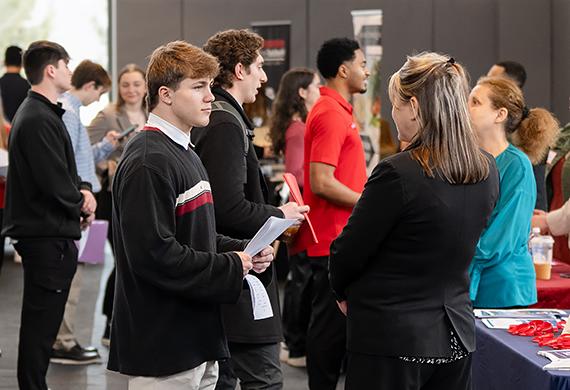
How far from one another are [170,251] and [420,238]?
62cm

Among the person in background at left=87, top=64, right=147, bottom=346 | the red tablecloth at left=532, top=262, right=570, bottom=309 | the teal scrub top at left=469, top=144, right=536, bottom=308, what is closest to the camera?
the teal scrub top at left=469, top=144, right=536, bottom=308

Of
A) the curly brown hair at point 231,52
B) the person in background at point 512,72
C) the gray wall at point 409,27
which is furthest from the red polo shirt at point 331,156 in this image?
the gray wall at point 409,27

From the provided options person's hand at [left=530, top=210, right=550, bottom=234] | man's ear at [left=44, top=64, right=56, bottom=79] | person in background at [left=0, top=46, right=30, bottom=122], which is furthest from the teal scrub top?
person in background at [left=0, top=46, right=30, bottom=122]

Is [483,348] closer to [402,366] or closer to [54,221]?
[402,366]

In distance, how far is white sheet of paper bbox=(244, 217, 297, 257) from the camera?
103 inches

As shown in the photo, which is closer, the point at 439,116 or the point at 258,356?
the point at 439,116

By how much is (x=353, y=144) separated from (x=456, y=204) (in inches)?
67.5

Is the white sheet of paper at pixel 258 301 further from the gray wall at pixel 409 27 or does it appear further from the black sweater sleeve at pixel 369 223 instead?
the gray wall at pixel 409 27

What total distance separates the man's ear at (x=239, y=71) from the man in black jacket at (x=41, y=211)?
4.21ft

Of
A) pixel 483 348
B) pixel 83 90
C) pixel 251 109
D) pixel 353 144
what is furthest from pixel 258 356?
Answer: pixel 251 109

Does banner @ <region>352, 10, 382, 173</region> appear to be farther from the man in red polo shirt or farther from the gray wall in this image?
the man in red polo shirt

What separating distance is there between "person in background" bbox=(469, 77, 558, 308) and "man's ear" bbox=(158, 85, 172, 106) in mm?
1340

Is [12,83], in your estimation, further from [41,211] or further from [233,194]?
[233,194]

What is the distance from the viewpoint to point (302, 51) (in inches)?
455
